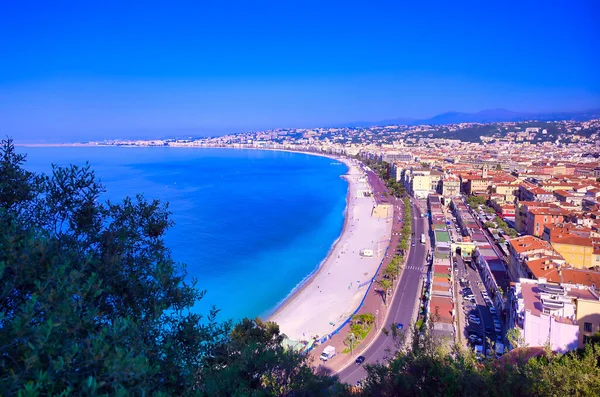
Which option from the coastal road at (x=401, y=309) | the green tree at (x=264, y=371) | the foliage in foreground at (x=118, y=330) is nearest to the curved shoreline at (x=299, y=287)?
the coastal road at (x=401, y=309)

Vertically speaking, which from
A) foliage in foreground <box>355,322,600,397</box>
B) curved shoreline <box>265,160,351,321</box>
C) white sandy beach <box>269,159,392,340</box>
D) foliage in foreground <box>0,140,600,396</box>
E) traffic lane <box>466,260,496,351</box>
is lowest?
curved shoreline <box>265,160,351,321</box>

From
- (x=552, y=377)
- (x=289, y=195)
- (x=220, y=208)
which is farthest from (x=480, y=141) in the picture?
(x=552, y=377)

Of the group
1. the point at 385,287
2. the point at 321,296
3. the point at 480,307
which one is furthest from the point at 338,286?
the point at 480,307

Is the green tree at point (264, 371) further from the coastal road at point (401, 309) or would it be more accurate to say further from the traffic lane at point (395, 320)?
the traffic lane at point (395, 320)

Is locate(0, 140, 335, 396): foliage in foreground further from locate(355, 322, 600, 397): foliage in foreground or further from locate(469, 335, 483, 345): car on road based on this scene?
locate(469, 335, 483, 345): car on road

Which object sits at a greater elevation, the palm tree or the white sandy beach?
the palm tree

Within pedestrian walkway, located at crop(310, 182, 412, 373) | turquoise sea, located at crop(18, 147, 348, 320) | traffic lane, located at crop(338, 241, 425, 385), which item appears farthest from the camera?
turquoise sea, located at crop(18, 147, 348, 320)

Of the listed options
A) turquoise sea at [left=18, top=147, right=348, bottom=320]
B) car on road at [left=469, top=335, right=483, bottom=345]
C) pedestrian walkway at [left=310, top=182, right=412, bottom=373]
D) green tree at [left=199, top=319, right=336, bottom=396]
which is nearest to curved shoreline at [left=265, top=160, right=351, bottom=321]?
turquoise sea at [left=18, top=147, right=348, bottom=320]
